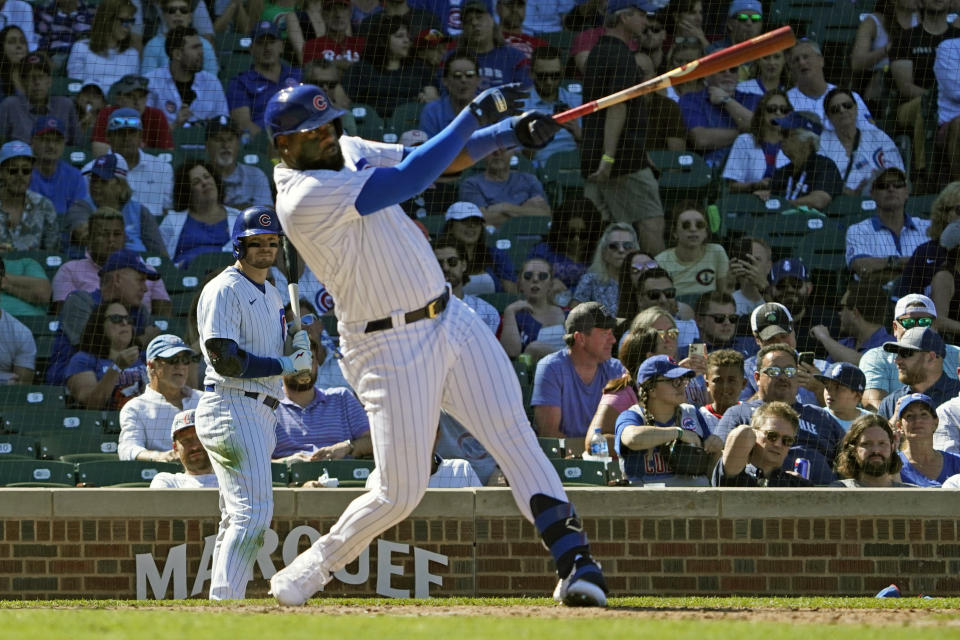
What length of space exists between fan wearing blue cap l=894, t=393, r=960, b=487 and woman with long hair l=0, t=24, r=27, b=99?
22.5 feet

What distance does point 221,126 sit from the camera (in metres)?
10.0

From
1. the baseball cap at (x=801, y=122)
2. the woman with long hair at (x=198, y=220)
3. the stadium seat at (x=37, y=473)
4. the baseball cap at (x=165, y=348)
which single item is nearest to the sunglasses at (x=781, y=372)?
the baseball cap at (x=165, y=348)

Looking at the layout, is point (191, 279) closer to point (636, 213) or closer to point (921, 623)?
point (636, 213)

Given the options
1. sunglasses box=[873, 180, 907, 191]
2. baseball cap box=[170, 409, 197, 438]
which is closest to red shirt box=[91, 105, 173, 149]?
baseball cap box=[170, 409, 197, 438]

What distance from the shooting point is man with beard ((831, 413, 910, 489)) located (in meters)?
6.41

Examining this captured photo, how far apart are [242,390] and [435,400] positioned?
1.47 metres

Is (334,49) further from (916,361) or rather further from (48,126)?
(916,361)

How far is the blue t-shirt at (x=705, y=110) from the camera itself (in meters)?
10.4

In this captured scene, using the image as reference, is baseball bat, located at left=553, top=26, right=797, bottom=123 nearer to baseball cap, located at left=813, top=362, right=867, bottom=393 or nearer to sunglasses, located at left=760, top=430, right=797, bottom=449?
sunglasses, located at left=760, top=430, right=797, bottom=449

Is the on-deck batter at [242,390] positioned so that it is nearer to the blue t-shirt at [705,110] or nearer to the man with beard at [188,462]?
the man with beard at [188,462]

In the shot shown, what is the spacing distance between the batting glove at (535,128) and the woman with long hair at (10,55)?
24.1 feet

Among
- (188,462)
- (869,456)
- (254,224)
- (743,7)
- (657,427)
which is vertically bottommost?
(188,462)

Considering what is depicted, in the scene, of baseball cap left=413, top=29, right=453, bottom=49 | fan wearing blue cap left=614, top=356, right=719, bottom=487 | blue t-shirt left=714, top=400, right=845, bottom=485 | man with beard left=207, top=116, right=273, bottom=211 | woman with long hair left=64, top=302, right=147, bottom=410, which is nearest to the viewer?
fan wearing blue cap left=614, top=356, right=719, bottom=487

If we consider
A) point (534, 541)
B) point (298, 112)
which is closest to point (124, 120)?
point (534, 541)
